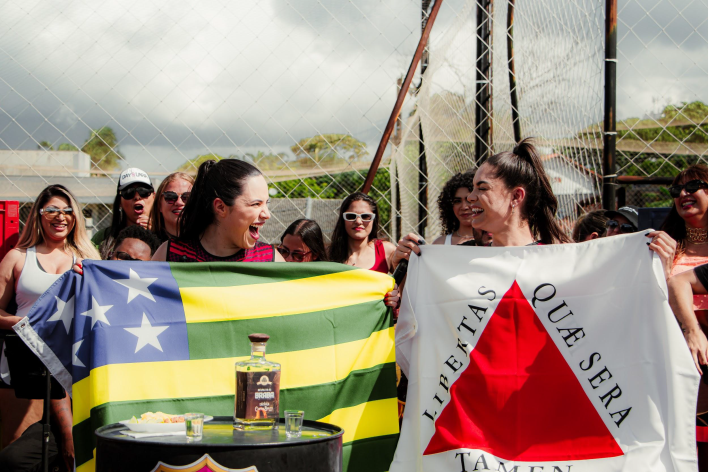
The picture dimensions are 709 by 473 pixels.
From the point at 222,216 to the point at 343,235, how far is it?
4.83 feet

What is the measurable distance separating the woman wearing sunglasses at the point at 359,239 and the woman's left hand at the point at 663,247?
5.82 ft

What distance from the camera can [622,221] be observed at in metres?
4.27

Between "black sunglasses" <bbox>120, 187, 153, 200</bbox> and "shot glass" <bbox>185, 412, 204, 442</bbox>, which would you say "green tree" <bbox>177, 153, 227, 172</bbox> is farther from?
"shot glass" <bbox>185, 412, 204, 442</bbox>

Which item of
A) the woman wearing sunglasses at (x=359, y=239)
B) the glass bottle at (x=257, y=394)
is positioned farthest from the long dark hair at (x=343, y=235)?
the glass bottle at (x=257, y=394)

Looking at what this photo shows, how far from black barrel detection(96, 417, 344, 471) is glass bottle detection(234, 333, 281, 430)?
5 cm

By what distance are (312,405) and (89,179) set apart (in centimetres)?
288

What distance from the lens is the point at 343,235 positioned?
4.29 m

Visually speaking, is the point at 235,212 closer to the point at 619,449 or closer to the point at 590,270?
the point at 590,270

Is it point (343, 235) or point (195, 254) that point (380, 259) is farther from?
point (195, 254)

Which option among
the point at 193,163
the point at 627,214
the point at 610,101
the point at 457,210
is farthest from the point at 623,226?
the point at 193,163

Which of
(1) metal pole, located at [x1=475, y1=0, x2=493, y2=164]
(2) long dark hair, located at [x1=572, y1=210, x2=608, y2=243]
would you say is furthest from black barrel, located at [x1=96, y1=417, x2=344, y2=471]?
(1) metal pole, located at [x1=475, y1=0, x2=493, y2=164]

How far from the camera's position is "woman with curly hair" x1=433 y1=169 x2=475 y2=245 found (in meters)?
4.14

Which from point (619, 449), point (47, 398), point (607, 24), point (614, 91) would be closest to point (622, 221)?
point (614, 91)

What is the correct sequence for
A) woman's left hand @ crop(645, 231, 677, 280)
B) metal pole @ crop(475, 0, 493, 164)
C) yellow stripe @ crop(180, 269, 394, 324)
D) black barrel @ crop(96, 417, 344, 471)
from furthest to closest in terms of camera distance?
metal pole @ crop(475, 0, 493, 164) < yellow stripe @ crop(180, 269, 394, 324) < woman's left hand @ crop(645, 231, 677, 280) < black barrel @ crop(96, 417, 344, 471)
